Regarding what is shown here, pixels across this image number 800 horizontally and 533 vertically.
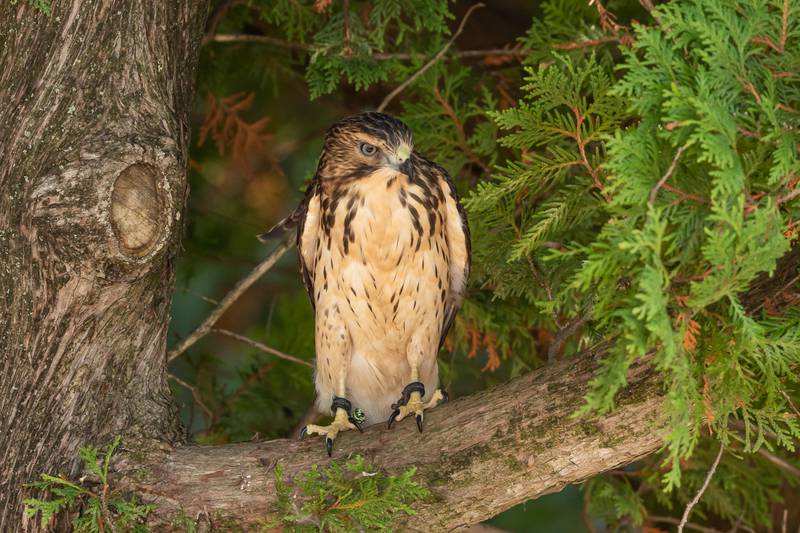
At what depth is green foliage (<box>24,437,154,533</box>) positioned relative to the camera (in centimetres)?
321

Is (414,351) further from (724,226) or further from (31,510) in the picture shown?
(724,226)

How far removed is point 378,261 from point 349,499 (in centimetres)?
98

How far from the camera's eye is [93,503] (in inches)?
127

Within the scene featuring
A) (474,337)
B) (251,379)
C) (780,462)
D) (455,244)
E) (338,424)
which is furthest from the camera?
(251,379)

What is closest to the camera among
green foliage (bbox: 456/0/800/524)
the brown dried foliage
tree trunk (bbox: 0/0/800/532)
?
green foliage (bbox: 456/0/800/524)

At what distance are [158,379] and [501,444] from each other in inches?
50.4

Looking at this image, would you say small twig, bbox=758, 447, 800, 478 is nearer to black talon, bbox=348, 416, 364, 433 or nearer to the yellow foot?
the yellow foot

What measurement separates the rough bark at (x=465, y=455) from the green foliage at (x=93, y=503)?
0.06 meters

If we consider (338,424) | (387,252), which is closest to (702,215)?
(387,252)

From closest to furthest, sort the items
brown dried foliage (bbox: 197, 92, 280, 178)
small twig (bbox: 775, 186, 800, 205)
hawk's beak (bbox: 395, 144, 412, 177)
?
small twig (bbox: 775, 186, 800, 205) < hawk's beak (bbox: 395, 144, 412, 177) < brown dried foliage (bbox: 197, 92, 280, 178)

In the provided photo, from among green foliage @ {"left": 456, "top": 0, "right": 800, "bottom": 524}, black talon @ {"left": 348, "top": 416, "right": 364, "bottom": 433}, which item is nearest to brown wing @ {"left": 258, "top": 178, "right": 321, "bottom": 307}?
black talon @ {"left": 348, "top": 416, "right": 364, "bottom": 433}

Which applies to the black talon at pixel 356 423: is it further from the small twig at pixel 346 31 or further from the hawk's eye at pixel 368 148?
the small twig at pixel 346 31

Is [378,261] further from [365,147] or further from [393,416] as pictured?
[393,416]

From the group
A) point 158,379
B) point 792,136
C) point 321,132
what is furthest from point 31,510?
point 321,132
